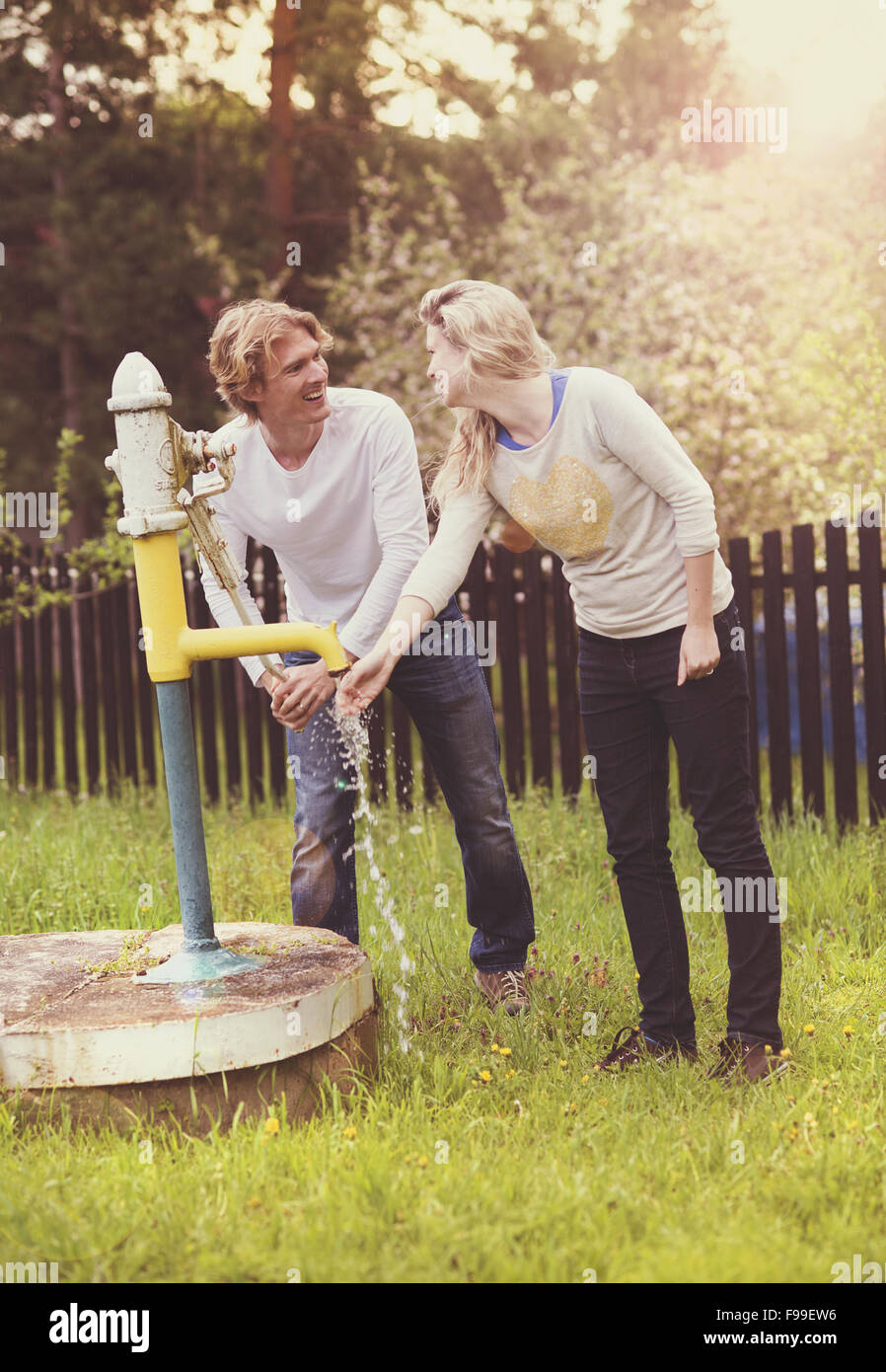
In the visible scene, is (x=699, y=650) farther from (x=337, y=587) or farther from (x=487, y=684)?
(x=487, y=684)

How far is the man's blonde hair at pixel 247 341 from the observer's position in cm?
284

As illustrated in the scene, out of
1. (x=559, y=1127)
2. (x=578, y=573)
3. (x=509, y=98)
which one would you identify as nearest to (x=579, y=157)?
(x=509, y=98)

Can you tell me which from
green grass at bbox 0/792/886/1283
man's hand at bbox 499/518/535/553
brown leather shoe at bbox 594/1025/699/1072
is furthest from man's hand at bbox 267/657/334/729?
brown leather shoe at bbox 594/1025/699/1072

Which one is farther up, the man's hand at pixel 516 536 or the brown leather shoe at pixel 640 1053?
the man's hand at pixel 516 536

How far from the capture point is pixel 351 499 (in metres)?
3.09

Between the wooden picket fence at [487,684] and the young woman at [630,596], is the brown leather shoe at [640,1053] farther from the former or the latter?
the wooden picket fence at [487,684]

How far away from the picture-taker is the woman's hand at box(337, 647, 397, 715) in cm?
275

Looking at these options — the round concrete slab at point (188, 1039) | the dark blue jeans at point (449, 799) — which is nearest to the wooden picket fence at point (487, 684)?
the dark blue jeans at point (449, 799)

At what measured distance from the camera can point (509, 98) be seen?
13.5 meters

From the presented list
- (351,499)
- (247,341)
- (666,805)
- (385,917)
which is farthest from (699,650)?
(385,917)

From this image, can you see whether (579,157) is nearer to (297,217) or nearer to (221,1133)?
(297,217)

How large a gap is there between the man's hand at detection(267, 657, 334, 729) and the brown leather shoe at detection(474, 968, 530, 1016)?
878 mm

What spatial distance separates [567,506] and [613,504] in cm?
10
